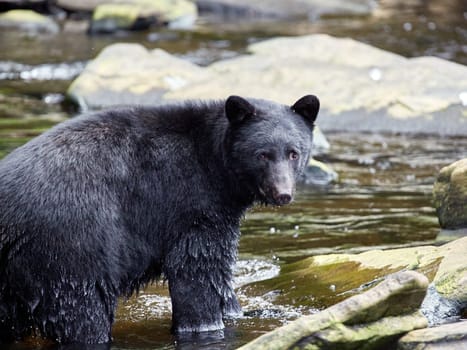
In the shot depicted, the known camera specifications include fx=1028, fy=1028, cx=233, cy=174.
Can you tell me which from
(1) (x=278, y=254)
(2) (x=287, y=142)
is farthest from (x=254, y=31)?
(2) (x=287, y=142)

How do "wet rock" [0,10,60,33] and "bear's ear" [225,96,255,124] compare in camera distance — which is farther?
"wet rock" [0,10,60,33]

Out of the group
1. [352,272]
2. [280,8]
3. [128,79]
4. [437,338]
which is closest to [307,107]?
[352,272]

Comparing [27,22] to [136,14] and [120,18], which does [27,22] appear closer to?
[120,18]

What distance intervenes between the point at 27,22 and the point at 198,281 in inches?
774

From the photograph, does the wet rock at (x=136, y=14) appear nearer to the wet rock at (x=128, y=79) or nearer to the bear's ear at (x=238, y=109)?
the wet rock at (x=128, y=79)

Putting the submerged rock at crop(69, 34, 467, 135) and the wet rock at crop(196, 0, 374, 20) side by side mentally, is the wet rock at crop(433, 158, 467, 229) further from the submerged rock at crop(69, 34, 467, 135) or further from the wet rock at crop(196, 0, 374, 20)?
the wet rock at crop(196, 0, 374, 20)

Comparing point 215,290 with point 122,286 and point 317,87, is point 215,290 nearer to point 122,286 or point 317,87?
point 122,286

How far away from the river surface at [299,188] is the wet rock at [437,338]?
4.60ft

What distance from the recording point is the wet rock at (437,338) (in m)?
5.58

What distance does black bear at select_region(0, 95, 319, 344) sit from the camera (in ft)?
20.5

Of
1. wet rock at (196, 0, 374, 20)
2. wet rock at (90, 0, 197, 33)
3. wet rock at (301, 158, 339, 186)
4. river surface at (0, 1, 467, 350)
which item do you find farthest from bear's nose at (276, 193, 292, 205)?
wet rock at (196, 0, 374, 20)

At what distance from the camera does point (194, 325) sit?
6.91m

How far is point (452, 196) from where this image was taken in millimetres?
8695

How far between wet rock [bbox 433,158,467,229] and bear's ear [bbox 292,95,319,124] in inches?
78.8
